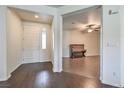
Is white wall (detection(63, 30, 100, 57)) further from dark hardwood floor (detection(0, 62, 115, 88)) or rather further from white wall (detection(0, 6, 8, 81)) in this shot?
white wall (detection(0, 6, 8, 81))

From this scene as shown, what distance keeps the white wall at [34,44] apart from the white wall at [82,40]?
2627 millimetres

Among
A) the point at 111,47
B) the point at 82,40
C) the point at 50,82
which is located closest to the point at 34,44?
the point at 50,82

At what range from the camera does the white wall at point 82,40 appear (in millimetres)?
9949

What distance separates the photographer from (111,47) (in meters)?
3.24

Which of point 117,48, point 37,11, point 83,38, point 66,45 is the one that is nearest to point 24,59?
point 37,11

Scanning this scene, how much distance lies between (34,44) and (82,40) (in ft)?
16.2

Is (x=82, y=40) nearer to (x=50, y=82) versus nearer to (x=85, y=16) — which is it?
(x=85, y=16)

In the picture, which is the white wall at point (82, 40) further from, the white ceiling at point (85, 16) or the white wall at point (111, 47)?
the white wall at point (111, 47)

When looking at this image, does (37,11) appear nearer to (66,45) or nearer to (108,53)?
(108,53)

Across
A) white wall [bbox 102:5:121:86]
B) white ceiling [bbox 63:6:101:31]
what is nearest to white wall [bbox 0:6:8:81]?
white ceiling [bbox 63:6:101:31]

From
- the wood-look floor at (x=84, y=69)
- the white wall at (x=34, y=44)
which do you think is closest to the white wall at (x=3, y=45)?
the wood-look floor at (x=84, y=69)

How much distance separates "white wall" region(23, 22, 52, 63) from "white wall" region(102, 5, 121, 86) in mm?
4534

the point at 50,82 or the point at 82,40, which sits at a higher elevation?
the point at 82,40

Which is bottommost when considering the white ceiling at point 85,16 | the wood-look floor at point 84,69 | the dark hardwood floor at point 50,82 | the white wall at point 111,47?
the dark hardwood floor at point 50,82
